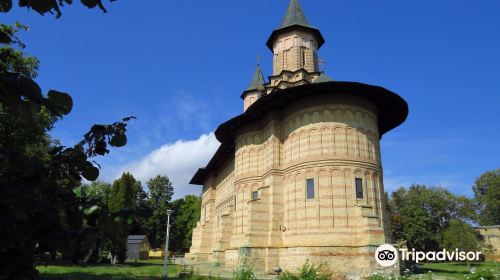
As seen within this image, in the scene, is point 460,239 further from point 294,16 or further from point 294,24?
point 294,16

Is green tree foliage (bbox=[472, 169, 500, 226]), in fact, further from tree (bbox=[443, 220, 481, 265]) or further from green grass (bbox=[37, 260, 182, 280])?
green grass (bbox=[37, 260, 182, 280])

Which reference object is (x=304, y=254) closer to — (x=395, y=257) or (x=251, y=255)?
(x=251, y=255)

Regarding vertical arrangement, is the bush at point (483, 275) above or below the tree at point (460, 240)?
below

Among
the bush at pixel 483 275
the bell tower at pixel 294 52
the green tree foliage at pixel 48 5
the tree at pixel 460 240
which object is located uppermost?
the bell tower at pixel 294 52

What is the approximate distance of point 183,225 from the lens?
62.9 metres

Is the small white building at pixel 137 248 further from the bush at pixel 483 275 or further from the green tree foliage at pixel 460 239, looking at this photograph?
the bush at pixel 483 275

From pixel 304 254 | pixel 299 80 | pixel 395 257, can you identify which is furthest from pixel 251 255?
pixel 299 80

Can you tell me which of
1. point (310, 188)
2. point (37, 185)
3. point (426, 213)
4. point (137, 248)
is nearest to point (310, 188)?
point (310, 188)

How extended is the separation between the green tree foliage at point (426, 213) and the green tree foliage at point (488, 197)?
2342 cm

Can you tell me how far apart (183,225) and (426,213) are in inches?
1469

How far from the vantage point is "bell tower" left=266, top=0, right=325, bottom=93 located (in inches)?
1251

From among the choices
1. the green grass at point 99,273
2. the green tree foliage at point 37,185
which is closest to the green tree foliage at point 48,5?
the green tree foliage at point 37,185

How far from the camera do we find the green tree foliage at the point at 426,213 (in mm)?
40625

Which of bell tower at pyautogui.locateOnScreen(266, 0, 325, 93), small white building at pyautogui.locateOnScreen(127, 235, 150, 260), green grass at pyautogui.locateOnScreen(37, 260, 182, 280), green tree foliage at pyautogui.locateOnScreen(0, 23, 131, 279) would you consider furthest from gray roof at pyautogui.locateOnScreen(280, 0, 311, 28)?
green tree foliage at pyautogui.locateOnScreen(0, 23, 131, 279)
